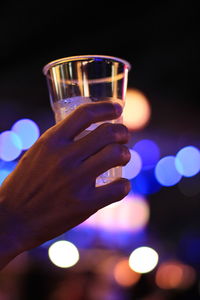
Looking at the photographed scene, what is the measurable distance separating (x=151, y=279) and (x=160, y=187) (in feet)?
10.7

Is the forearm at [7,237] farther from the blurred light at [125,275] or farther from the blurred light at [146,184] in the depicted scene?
the blurred light at [146,184]

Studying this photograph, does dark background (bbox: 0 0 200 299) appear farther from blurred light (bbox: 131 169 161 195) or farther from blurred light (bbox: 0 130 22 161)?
blurred light (bbox: 131 169 161 195)

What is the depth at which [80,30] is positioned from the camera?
12.3 feet

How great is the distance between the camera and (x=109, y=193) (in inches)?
26.4

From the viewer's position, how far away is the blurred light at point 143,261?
405 centimetres

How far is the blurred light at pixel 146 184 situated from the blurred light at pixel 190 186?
458mm

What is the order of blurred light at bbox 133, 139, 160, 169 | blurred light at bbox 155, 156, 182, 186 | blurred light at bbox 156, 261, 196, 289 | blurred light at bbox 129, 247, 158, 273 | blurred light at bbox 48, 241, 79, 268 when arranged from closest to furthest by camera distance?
1. blurred light at bbox 156, 261, 196, 289
2. blurred light at bbox 129, 247, 158, 273
3. blurred light at bbox 48, 241, 79, 268
4. blurred light at bbox 133, 139, 160, 169
5. blurred light at bbox 155, 156, 182, 186

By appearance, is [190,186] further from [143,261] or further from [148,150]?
[143,261]

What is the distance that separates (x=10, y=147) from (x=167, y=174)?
2.60 m

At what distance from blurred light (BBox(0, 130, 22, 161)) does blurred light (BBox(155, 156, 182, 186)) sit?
7.86 ft

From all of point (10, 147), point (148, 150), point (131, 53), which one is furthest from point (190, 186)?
point (131, 53)

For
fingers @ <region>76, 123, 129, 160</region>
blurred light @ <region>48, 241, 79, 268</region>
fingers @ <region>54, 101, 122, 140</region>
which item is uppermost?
fingers @ <region>54, 101, 122, 140</region>

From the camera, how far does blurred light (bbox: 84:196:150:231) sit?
6.34 meters

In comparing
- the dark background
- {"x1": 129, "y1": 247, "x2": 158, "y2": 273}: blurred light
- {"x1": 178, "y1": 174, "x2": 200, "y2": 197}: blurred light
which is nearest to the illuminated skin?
the dark background
